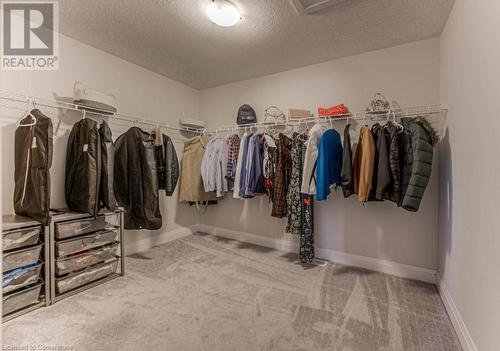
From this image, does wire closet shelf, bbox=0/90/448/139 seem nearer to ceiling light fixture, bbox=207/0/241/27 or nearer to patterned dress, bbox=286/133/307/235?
patterned dress, bbox=286/133/307/235

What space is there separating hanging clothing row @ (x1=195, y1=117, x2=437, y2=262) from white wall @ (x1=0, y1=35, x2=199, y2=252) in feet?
2.63

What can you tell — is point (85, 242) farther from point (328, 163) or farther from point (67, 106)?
point (328, 163)

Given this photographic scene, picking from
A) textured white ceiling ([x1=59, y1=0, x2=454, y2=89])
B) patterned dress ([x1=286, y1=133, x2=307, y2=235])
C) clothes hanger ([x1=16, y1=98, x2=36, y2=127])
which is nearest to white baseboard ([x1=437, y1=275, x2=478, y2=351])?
patterned dress ([x1=286, y1=133, x2=307, y2=235])

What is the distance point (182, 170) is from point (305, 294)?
7.50 ft

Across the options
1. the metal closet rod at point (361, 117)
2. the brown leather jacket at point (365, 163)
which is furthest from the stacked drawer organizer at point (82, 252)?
the brown leather jacket at point (365, 163)

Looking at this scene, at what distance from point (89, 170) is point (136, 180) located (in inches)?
22.7

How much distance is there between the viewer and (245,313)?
189 cm

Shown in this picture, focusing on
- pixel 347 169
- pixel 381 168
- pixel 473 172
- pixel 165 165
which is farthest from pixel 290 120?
pixel 473 172

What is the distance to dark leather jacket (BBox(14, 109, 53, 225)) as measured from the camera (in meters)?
1.91

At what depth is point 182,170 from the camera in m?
3.55

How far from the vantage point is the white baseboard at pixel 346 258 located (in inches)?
95.7

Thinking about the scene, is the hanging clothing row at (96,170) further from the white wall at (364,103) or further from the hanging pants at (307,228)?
the hanging pants at (307,228)

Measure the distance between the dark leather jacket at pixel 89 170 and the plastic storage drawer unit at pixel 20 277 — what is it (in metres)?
0.54

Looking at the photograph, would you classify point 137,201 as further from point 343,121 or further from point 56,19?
point 343,121
